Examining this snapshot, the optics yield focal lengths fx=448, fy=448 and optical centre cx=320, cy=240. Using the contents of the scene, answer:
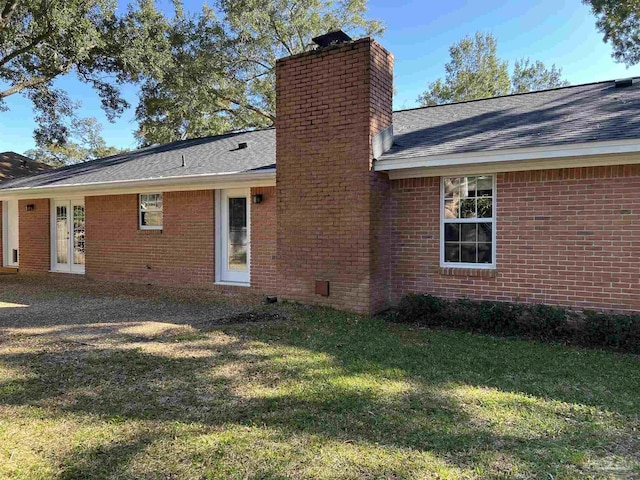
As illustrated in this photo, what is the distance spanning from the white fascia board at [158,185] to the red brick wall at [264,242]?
0.36 metres

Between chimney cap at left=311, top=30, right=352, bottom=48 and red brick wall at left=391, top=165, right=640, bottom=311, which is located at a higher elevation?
chimney cap at left=311, top=30, right=352, bottom=48

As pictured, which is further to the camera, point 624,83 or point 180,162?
point 180,162

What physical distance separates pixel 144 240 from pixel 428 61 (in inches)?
987

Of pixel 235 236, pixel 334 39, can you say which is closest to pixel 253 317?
pixel 235 236

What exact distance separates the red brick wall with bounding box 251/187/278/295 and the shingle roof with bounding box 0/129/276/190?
726 millimetres

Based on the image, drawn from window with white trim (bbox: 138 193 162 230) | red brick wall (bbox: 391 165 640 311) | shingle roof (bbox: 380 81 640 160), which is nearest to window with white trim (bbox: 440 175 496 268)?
red brick wall (bbox: 391 165 640 311)

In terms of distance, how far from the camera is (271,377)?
470 cm

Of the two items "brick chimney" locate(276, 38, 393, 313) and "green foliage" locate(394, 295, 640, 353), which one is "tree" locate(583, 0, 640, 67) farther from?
"green foliage" locate(394, 295, 640, 353)

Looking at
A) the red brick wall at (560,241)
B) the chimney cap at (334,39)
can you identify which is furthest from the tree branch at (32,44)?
the red brick wall at (560,241)

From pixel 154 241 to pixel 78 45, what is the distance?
7.18m

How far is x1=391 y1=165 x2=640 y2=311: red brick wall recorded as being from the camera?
6.34 meters

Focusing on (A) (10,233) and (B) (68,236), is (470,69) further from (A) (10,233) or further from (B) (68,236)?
(A) (10,233)

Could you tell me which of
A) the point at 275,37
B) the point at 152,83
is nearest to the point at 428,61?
the point at 275,37

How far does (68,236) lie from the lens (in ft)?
42.8
